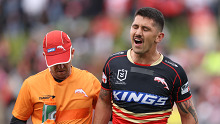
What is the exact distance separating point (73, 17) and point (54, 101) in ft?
24.6

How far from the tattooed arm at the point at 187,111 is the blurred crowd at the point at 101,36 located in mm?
5483

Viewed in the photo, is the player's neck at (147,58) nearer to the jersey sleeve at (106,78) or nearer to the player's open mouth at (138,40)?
the player's open mouth at (138,40)

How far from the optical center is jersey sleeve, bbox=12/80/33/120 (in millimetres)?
4488

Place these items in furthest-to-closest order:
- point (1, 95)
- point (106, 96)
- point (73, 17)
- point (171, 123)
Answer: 1. point (73, 17)
2. point (1, 95)
3. point (171, 123)
4. point (106, 96)

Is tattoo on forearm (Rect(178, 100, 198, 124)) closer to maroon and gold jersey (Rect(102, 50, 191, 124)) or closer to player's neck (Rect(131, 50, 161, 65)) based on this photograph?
maroon and gold jersey (Rect(102, 50, 191, 124))

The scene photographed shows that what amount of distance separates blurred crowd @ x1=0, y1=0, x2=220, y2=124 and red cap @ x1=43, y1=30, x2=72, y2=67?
19.1ft

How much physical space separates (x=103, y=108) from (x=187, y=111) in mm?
965

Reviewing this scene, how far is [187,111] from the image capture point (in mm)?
4441

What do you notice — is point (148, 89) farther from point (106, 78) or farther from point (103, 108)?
point (103, 108)

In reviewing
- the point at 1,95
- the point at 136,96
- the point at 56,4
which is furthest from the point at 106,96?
the point at 56,4

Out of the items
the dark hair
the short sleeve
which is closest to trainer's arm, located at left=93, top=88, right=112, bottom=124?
the short sleeve

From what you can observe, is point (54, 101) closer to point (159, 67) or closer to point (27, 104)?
point (27, 104)

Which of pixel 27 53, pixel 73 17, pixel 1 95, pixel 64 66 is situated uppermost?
pixel 64 66

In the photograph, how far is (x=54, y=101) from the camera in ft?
14.9
